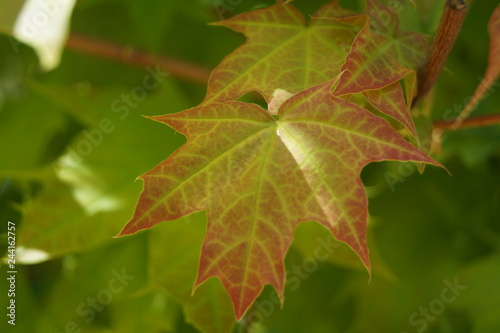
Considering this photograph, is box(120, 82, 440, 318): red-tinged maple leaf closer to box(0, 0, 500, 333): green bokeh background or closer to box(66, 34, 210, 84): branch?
box(0, 0, 500, 333): green bokeh background

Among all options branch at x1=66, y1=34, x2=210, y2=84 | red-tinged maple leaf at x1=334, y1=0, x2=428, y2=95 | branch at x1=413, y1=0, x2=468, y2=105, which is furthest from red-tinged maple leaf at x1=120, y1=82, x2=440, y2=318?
branch at x1=66, y1=34, x2=210, y2=84

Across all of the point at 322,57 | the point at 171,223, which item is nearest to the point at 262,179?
the point at 322,57

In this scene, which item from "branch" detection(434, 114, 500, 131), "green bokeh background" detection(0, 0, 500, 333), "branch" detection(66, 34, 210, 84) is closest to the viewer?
"branch" detection(434, 114, 500, 131)

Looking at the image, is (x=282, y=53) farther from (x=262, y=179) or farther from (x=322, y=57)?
(x=262, y=179)

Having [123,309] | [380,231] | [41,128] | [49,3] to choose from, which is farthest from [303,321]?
[49,3]

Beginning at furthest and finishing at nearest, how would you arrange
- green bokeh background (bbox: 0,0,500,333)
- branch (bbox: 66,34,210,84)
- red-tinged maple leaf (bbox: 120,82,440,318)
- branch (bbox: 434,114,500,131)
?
branch (bbox: 66,34,210,84), green bokeh background (bbox: 0,0,500,333), branch (bbox: 434,114,500,131), red-tinged maple leaf (bbox: 120,82,440,318)

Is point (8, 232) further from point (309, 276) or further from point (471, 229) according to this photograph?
point (471, 229)

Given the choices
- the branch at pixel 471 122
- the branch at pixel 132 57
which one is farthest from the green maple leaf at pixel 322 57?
the branch at pixel 132 57

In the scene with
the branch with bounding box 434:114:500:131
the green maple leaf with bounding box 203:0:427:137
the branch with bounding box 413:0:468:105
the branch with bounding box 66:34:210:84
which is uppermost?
the branch with bounding box 66:34:210:84
